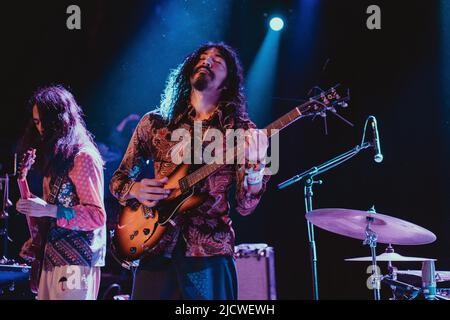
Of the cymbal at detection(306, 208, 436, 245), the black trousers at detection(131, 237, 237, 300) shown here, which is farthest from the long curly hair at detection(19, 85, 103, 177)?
the cymbal at detection(306, 208, 436, 245)

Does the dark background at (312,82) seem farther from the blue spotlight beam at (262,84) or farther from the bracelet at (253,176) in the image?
the bracelet at (253,176)

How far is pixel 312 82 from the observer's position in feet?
19.1

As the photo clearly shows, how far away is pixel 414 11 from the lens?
554cm

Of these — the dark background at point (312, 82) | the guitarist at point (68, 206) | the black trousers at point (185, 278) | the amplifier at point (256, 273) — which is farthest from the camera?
the dark background at point (312, 82)

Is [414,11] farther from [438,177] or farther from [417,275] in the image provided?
[417,275]

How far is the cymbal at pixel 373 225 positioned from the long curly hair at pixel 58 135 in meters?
1.57

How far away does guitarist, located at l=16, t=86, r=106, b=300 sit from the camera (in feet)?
10.5

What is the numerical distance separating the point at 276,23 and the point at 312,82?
2.38 feet

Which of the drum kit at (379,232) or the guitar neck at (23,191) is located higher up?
the guitar neck at (23,191)

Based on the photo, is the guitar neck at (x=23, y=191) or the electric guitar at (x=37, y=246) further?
the guitar neck at (x=23, y=191)

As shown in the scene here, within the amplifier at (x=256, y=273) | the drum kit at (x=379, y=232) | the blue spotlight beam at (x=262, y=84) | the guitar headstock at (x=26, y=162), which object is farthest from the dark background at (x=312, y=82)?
the amplifier at (x=256, y=273)

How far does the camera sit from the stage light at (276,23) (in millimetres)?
5781

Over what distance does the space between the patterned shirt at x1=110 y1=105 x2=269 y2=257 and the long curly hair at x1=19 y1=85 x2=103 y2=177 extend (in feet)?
1.33
